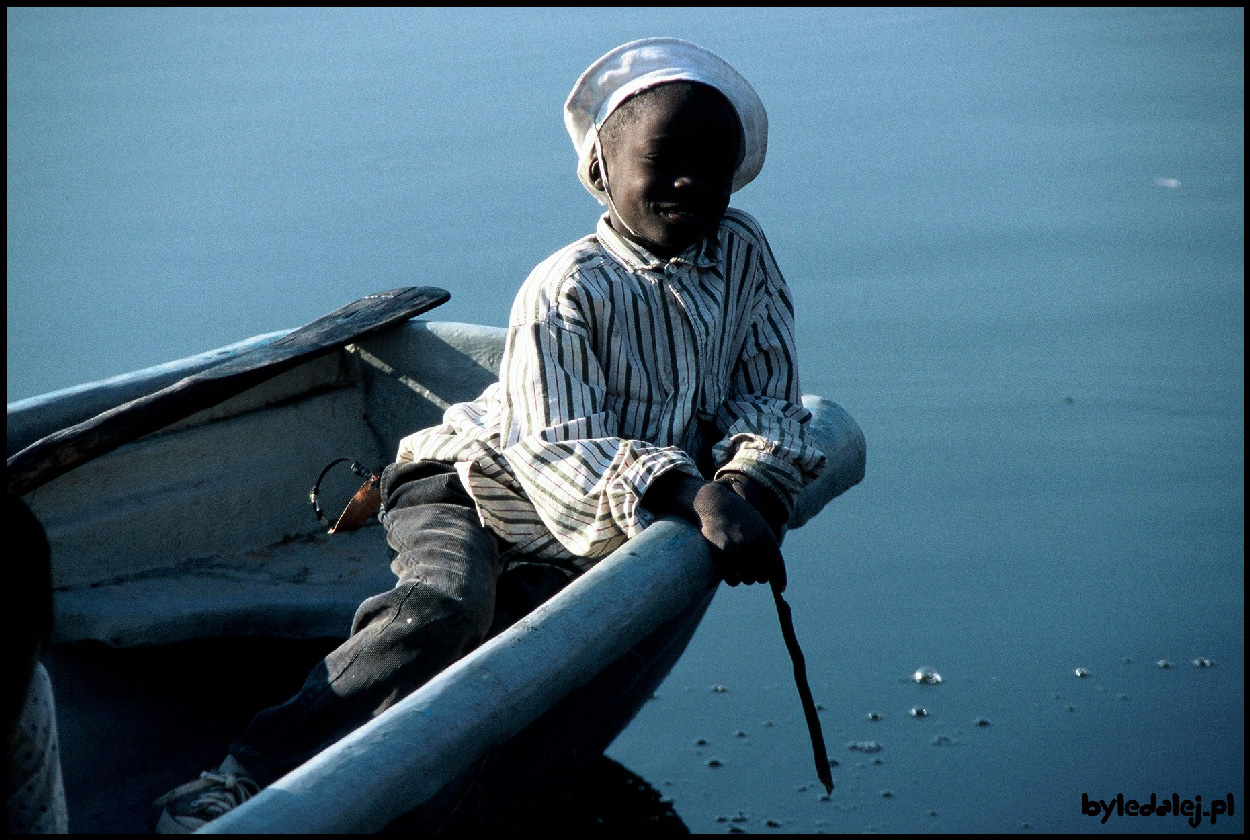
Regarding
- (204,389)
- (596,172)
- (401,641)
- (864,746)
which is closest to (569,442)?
(401,641)

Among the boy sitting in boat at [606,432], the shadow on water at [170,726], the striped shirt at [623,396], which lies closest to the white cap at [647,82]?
the boy sitting in boat at [606,432]

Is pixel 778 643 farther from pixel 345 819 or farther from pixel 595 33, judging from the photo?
pixel 595 33

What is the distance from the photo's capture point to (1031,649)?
117 inches

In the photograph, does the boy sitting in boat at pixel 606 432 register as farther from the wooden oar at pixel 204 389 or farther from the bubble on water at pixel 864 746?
the bubble on water at pixel 864 746

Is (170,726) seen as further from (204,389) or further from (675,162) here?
(675,162)

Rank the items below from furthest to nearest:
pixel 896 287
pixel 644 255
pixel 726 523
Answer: pixel 896 287 → pixel 644 255 → pixel 726 523

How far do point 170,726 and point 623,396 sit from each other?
888 millimetres

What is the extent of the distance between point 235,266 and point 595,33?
10.4ft

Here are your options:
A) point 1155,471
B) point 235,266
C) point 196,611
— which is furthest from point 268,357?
point 235,266

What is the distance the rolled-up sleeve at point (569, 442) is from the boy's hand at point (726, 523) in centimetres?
3

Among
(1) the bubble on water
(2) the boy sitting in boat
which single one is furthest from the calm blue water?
(2) the boy sitting in boat

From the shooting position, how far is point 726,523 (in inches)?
73.5

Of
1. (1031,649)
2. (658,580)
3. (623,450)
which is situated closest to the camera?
(658,580)

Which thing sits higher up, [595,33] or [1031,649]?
[595,33]
